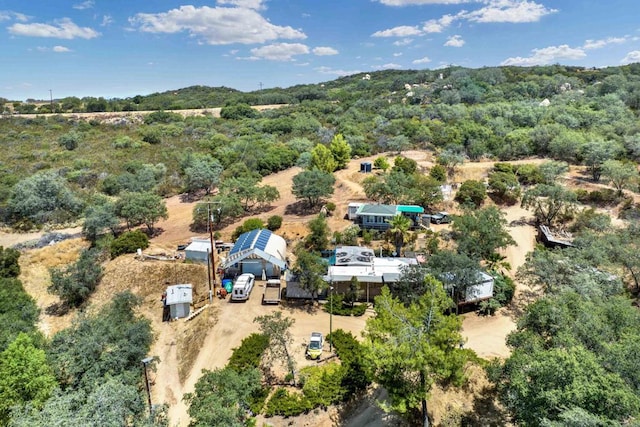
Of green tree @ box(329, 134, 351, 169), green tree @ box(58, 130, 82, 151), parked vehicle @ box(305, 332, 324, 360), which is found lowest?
parked vehicle @ box(305, 332, 324, 360)

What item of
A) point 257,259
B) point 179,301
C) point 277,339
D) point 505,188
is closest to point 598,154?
point 505,188

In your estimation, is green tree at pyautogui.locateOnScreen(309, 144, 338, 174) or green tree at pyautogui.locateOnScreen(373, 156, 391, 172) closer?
green tree at pyautogui.locateOnScreen(373, 156, 391, 172)

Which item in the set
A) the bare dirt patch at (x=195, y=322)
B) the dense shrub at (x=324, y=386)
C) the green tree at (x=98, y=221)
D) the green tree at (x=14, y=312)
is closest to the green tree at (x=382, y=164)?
the bare dirt patch at (x=195, y=322)

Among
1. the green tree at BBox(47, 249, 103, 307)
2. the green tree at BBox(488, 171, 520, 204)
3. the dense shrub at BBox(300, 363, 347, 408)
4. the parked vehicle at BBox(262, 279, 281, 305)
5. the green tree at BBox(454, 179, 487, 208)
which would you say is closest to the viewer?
the dense shrub at BBox(300, 363, 347, 408)

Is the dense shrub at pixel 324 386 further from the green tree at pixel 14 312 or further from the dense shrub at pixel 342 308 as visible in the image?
the green tree at pixel 14 312

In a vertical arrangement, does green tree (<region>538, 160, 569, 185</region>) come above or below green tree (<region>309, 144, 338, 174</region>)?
below

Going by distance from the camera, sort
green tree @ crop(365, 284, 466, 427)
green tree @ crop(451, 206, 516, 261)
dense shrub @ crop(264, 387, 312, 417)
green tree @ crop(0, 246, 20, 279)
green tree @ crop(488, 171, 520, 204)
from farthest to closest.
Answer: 1. green tree @ crop(488, 171, 520, 204)
2. green tree @ crop(0, 246, 20, 279)
3. green tree @ crop(451, 206, 516, 261)
4. dense shrub @ crop(264, 387, 312, 417)
5. green tree @ crop(365, 284, 466, 427)

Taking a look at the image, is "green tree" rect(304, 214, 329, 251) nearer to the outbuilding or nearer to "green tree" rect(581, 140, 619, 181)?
the outbuilding

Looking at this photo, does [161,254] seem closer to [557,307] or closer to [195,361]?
[195,361]

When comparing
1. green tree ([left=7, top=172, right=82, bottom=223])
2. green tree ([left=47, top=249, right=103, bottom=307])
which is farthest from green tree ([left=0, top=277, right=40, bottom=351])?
green tree ([left=7, top=172, right=82, bottom=223])
